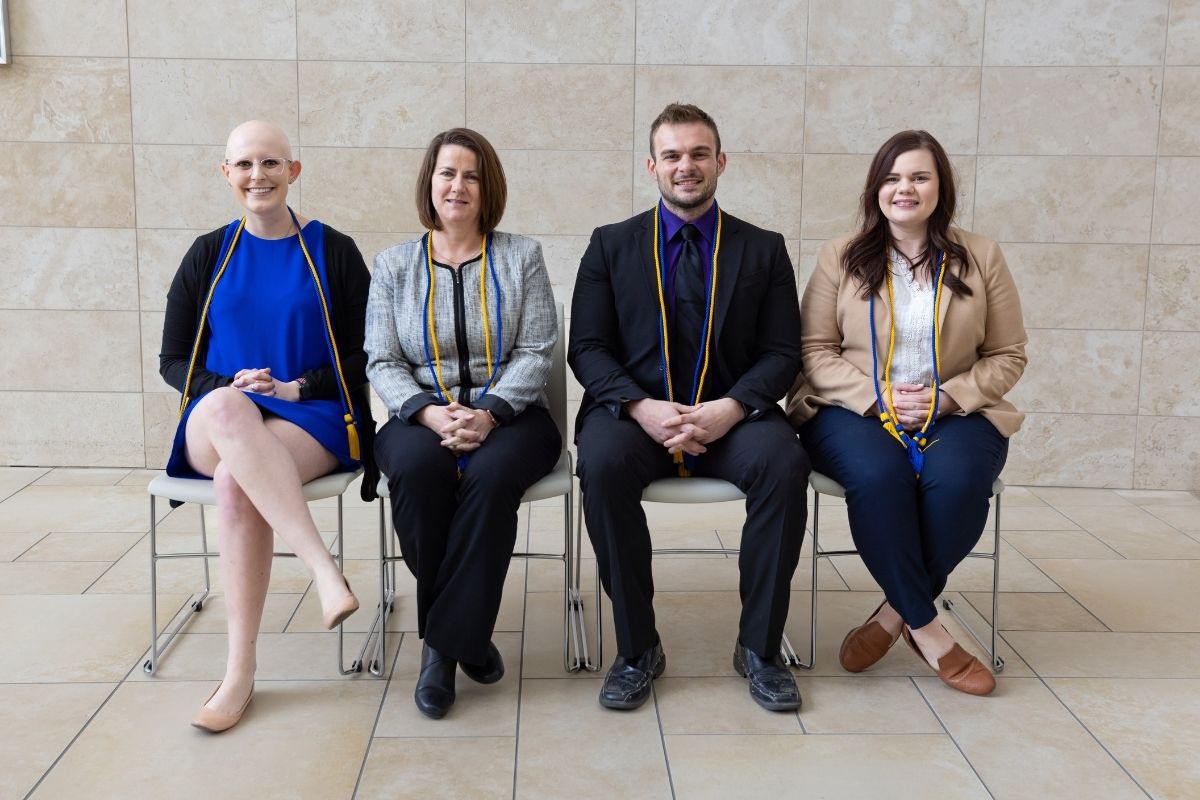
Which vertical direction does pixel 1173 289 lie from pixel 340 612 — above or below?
above

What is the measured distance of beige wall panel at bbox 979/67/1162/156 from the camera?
4.25 m

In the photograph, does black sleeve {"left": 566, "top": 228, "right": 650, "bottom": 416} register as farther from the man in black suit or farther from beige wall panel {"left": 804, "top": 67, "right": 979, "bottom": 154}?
beige wall panel {"left": 804, "top": 67, "right": 979, "bottom": 154}

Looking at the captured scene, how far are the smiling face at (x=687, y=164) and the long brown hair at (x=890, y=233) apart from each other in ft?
1.27

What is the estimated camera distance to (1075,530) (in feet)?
12.8

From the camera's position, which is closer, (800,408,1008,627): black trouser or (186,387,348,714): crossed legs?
(186,387,348,714): crossed legs

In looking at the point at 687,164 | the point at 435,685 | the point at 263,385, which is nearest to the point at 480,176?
the point at 687,164

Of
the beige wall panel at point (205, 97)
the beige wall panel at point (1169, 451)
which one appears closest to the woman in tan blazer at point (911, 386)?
the beige wall panel at point (1169, 451)

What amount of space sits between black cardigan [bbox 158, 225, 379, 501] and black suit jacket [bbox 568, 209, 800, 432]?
0.52m

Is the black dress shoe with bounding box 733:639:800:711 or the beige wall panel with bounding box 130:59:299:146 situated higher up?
the beige wall panel with bounding box 130:59:299:146

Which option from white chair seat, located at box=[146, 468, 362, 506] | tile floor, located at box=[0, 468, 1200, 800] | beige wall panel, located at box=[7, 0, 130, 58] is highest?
beige wall panel, located at box=[7, 0, 130, 58]

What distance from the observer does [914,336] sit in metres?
2.71

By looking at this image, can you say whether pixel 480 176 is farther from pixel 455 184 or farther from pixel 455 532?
pixel 455 532

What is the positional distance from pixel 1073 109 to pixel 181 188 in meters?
3.45

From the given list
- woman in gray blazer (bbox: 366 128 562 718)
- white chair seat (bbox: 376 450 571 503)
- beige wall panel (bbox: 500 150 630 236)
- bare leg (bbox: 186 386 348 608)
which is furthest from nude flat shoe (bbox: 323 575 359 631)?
beige wall panel (bbox: 500 150 630 236)
